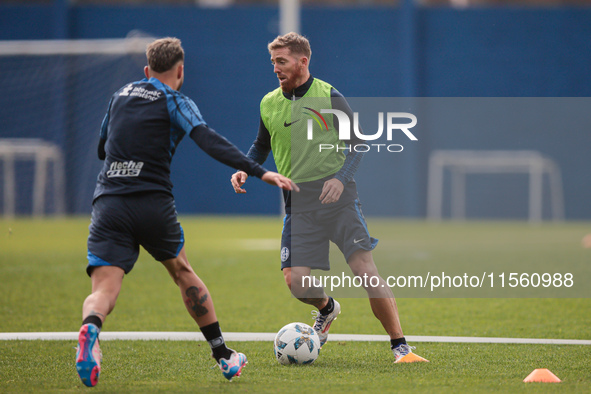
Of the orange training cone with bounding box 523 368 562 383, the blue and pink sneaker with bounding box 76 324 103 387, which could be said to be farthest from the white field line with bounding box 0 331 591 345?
the blue and pink sneaker with bounding box 76 324 103 387

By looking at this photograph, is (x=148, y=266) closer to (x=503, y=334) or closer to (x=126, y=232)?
(x=503, y=334)

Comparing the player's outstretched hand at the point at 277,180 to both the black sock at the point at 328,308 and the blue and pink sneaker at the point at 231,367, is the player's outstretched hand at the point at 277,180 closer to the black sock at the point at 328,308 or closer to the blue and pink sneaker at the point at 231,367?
the blue and pink sneaker at the point at 231,367

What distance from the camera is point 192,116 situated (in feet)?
13.5

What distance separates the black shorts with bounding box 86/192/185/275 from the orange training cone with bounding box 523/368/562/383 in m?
1.99

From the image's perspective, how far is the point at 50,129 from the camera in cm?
2289

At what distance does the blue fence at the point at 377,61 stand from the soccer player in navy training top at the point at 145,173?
19.0 meters

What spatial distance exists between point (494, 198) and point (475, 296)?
14.8 m

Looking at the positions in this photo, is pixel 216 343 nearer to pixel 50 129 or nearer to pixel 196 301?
pixel 196 301

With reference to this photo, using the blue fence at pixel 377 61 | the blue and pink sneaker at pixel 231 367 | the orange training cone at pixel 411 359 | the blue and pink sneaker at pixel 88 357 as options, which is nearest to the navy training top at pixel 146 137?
the blue and pink sneaker at pixel 88 357

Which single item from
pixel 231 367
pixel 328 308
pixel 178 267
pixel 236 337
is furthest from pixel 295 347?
pixel 236 337

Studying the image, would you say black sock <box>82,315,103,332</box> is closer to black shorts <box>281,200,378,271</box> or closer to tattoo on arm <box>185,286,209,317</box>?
tattoo on arm <box>185,286,209,317</box>

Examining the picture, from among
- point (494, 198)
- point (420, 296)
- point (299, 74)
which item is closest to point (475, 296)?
point (420, 296)

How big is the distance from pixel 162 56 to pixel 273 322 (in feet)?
10.2

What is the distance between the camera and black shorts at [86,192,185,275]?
13.3 feet
